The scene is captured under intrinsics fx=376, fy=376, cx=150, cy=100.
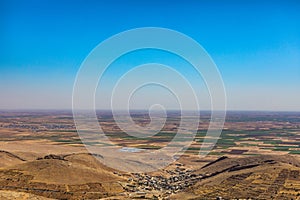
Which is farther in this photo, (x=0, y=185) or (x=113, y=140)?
(x=113, y=140)

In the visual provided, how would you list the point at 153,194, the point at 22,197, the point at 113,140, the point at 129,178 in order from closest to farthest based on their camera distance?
the point at 22,197 → the point at 153,194 → the point at 129,178 → the point at 113,140

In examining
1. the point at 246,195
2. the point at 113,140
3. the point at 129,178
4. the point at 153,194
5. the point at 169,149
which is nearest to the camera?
the point at 246,195

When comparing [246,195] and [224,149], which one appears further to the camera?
[224,149]

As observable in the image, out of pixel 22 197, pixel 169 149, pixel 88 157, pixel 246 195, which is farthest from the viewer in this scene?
pixel 169 149

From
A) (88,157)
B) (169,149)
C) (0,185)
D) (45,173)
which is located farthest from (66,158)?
(169,149)

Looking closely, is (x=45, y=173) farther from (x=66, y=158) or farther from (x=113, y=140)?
(x=113, y=140)

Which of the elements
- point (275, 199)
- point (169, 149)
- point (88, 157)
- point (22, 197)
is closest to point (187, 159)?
point (169, 149)

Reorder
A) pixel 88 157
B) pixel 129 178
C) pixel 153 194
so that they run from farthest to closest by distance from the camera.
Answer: pixel 88 157, pixel 129 178, pixel 153 194

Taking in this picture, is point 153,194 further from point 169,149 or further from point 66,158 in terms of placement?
point 169,149
